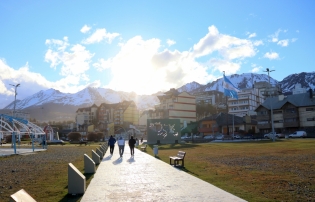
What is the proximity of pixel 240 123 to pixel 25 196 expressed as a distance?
72.3 metres

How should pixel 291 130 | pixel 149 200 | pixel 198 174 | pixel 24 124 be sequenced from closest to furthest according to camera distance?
pixel 149 200
pixel 198 174
pixel 24 124
pixel 291 130

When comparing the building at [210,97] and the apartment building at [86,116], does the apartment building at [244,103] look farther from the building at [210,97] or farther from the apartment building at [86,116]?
the apartment building at [86,116]

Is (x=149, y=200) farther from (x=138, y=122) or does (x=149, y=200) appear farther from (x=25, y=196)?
(x=138, y=122)

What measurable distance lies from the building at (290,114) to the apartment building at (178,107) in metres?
25.6

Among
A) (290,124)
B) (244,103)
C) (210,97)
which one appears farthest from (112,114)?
(290,124)

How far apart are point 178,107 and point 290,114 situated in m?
32.8

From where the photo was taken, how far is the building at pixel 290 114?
62812mm

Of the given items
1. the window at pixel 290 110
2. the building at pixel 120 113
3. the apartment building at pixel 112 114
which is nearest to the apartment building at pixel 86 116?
the apartment building at pixel 112 114

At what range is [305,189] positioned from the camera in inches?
370

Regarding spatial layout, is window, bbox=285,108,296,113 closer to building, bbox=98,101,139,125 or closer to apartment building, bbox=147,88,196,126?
apartment building, bbox=147,88,196,126

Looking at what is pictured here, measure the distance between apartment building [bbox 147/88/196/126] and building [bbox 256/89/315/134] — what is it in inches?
1006

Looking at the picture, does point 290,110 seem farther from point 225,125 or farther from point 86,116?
point 86,116

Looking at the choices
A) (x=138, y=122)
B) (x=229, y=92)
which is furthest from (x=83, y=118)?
(x=229, y=92)

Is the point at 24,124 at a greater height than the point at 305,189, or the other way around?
the point at 24,124
